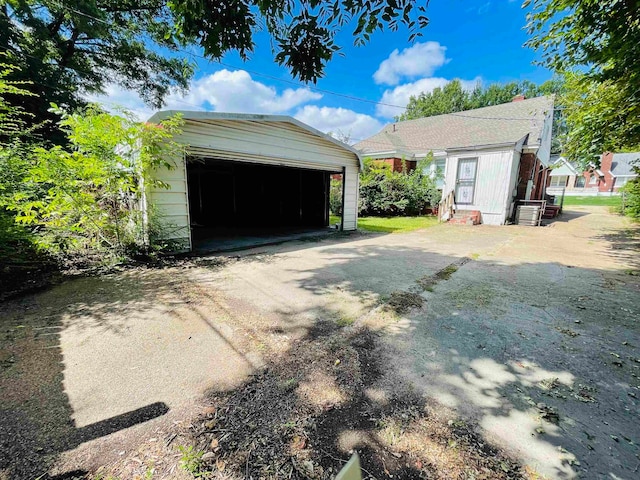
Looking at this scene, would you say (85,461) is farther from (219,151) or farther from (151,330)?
(219,151)

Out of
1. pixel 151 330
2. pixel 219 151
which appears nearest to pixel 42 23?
pixel 219 151

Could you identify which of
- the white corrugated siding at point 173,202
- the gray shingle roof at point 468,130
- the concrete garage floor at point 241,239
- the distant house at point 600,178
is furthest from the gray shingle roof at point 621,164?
the white corrugated siding at point 173,202

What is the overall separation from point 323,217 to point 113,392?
383 inches

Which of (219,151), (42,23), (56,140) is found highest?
(42,23)

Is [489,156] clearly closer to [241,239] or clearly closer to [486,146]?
[486,146]

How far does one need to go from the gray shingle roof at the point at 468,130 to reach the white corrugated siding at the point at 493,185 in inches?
31.1

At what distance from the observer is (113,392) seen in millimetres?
2000

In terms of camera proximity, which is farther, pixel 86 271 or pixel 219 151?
pixel 219 151

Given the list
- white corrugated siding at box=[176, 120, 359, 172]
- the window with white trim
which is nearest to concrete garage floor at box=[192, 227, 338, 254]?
white corrugated siding at box=[176, 120, 359, 172]

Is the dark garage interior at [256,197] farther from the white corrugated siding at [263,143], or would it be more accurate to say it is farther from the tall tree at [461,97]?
the tall tree at [461,97]

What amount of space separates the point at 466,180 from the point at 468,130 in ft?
17.0

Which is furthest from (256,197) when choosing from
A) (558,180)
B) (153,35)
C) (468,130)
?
(558,180)

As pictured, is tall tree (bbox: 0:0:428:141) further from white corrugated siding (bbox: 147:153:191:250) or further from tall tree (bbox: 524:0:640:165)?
tall tree (bbox: 524:0:640:165)

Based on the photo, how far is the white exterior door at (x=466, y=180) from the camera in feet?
41.1
